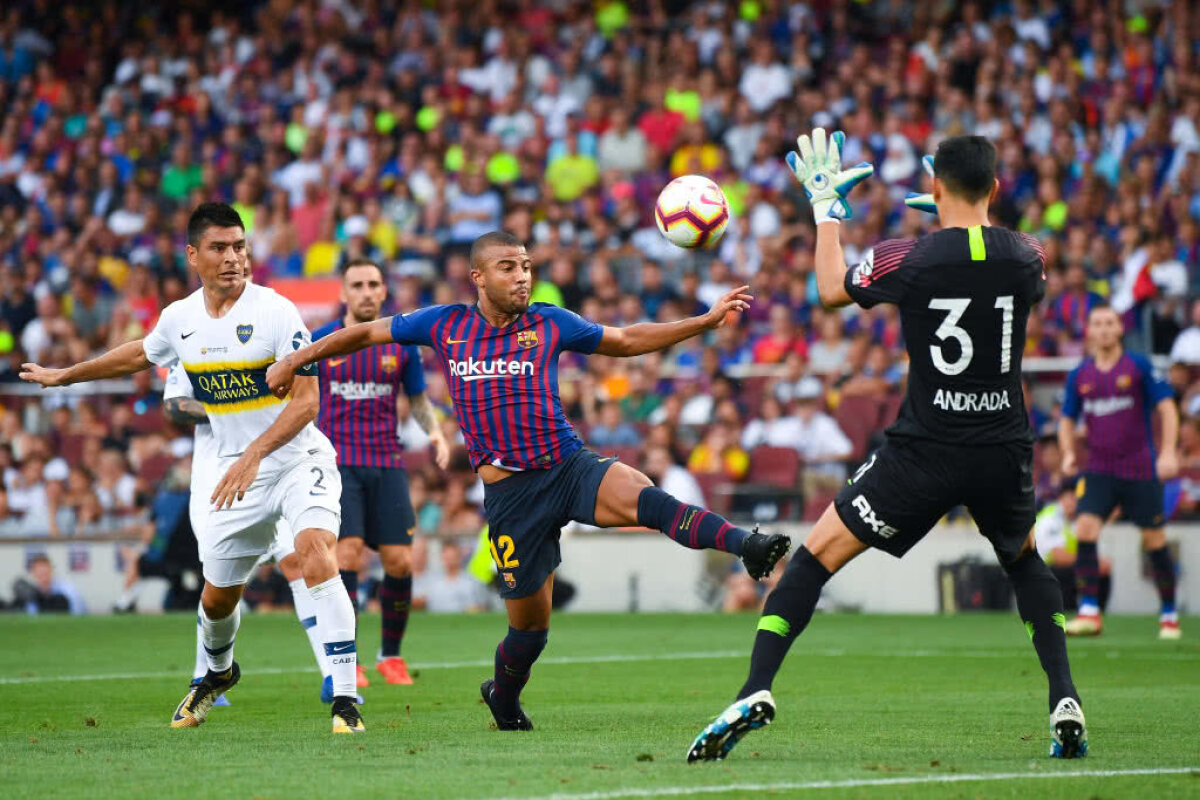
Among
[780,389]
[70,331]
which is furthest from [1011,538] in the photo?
→ [70,331]

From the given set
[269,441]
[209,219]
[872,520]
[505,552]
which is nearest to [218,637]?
[269,441]

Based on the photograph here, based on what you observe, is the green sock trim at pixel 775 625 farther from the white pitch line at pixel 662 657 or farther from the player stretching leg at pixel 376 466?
the white pitch line at pixel 662 657

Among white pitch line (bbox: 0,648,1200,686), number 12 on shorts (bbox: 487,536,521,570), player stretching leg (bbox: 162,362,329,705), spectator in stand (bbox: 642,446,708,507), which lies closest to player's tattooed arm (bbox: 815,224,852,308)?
number 12 on shorts (bbox: 487,536,521,570)

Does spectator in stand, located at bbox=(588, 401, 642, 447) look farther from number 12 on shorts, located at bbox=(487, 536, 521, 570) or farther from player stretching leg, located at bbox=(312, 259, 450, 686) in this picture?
number 12 on shorts, located at bbox=(487, 536, 521, 570)

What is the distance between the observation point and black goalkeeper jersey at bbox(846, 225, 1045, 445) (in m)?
6.54

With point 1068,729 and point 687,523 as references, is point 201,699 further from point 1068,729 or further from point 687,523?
Answer: point 1068,729

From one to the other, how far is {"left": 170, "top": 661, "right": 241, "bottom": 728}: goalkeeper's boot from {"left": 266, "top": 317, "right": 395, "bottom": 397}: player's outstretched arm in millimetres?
1694

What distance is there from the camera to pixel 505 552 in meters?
7.73

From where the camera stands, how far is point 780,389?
62.5ft

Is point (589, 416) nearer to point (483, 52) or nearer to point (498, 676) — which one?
point (483, 52)

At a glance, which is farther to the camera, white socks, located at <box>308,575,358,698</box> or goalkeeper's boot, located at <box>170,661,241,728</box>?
goalkeeper's boot, located at <box>170,661,241,728</box>

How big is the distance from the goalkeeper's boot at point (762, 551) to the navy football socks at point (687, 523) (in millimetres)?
113

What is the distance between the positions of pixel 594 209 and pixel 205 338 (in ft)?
48.0

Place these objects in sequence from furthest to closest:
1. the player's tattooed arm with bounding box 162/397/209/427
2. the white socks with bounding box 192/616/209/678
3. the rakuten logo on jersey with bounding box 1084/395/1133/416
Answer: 1. the rakuten logo on jersey with bounding box 1084/395/1133/416
2. the player's tattooed arm with bounding box 162/397/209/427
3. the white socks with bounding box 192/616/209/678
